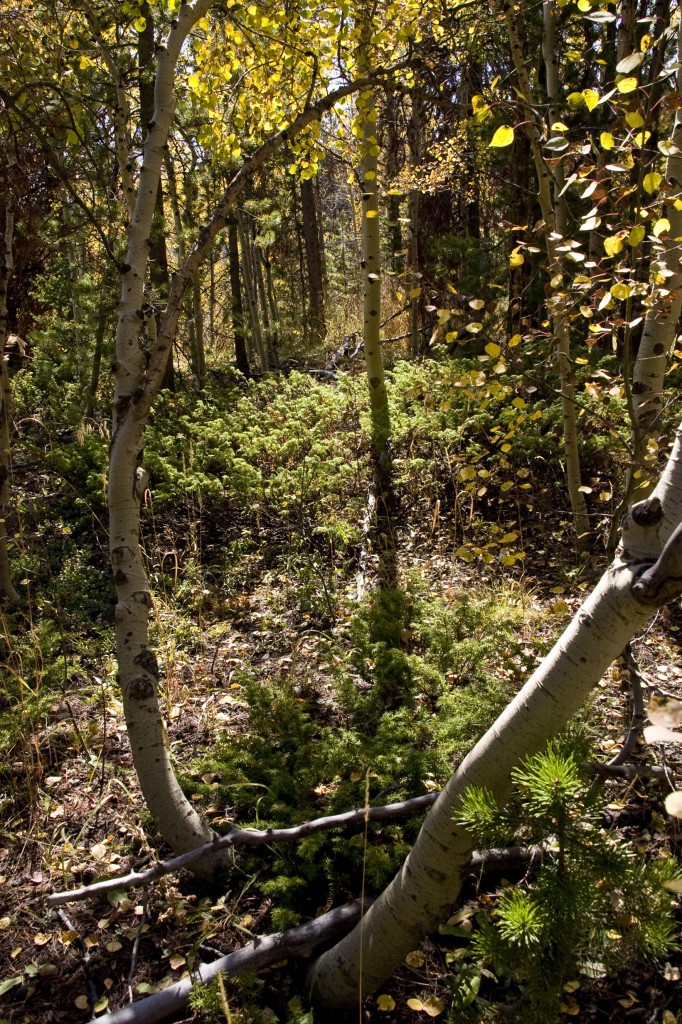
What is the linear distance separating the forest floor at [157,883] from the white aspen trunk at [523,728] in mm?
249

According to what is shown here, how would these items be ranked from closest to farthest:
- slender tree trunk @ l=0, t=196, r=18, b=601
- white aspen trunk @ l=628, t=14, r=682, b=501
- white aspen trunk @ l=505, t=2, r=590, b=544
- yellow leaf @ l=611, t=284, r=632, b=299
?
yellow leaf @ l=611, t=284, r=632, b=299, white aspen trunk @ l=628, t=14, r=682, b=501, white aspen trunk @ l=505, t=2, r=590, b=544, slender tree trunk @ l=0, t=196, r=18, b=601

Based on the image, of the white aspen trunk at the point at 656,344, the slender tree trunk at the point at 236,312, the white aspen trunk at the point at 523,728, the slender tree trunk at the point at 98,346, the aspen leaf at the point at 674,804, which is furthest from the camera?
the slender tree trunk at the point at 236,312

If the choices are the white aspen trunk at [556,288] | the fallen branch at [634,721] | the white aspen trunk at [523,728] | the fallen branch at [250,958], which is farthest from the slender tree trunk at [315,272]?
the white aspen trunk at [523,728]

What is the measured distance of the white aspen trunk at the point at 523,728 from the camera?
1369 millimetres

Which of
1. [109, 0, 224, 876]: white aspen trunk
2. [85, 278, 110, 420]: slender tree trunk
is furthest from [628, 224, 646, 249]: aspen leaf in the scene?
[85, 278, 110, 420]: slender tree trunk

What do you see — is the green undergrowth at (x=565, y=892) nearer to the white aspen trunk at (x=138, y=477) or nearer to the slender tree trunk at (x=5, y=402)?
the white aspen trunk at (x=138, y=477)

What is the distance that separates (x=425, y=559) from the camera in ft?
16.1

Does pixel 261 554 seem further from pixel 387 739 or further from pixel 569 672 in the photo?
pixel 569 672

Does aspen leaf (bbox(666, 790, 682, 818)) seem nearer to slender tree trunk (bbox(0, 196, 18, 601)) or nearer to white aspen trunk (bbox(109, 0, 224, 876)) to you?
white aspen trunk (bbox(109, 0, 224, 876))

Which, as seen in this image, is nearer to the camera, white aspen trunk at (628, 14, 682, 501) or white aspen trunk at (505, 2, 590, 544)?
white aspen trunk at (628, 14, 682, 501)

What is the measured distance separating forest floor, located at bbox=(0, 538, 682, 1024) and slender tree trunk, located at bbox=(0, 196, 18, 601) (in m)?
1.20

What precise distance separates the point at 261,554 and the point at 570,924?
407cm

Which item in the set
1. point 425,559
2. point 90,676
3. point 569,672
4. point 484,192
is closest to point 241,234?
point 484,192

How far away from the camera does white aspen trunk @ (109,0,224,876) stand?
224cm
